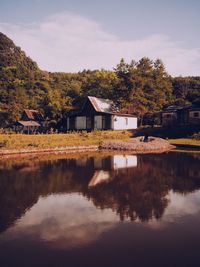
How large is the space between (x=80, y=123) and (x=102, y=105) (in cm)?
679

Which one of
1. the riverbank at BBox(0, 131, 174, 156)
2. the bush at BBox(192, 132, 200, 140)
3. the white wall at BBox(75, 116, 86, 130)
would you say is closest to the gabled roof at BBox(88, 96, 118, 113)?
the white wall at BBox(75, 116, 86, 130)

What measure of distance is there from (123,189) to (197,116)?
43790mm

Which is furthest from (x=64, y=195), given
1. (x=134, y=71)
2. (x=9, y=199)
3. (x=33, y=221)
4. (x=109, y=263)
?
(x=134, y=71)

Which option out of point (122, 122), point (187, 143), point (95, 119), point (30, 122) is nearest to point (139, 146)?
point (187, 143)

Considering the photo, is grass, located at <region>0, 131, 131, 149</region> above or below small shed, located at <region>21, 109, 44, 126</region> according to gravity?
below

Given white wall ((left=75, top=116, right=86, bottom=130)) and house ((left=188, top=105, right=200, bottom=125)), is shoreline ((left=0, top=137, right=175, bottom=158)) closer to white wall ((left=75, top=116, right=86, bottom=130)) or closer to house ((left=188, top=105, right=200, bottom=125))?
house ((left=188, top=105, right=200, bottom=125))

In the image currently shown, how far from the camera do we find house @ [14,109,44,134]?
6222cm

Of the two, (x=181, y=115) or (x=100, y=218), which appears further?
(x=181, y=115)

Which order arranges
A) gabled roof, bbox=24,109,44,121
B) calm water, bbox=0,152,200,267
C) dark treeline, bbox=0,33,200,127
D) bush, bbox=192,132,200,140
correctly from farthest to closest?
gabled roof, bbox=24,109,44,121 < dark treeline, bbox=0,33,200,127 < bush, bbox=192,132,200,140 < calm water, bbox=0,152,200,267

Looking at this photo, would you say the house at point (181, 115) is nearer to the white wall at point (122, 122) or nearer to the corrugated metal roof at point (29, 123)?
the white wall at point (122, 122)

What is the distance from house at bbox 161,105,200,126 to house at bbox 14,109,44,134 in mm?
29071

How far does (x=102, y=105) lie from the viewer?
6109 cm

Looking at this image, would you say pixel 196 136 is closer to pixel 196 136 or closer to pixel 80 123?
pixel 196 136

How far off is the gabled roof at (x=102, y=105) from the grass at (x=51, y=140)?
12125 millimetres
